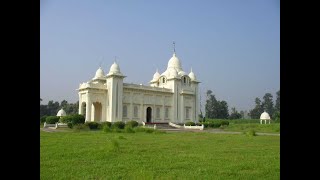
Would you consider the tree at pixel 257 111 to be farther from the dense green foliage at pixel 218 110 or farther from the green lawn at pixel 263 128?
the green lawn at pixel 263 128

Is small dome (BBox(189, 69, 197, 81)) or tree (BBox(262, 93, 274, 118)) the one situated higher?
small dome (BBox(189, 69, 197, 81))

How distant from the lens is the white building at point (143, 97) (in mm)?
35438

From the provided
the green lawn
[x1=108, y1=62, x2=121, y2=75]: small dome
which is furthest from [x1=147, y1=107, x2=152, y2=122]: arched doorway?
the green lawn

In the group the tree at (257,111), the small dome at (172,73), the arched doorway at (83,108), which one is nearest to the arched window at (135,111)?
the arched doorway at (83,108)

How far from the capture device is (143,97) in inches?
1544

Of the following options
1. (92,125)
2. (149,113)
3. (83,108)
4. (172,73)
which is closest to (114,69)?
(83,108)

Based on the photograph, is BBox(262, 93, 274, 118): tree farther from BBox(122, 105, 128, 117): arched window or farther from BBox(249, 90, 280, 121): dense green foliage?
BBox(122, 105, 128, 117): arched window

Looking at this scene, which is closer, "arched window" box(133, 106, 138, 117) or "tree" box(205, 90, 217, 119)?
"arched window" box(133, 106, 138, 117)

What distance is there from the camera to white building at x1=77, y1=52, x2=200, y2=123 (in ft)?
116

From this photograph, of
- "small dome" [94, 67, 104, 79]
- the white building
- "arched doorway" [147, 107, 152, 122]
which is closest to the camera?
the white building
